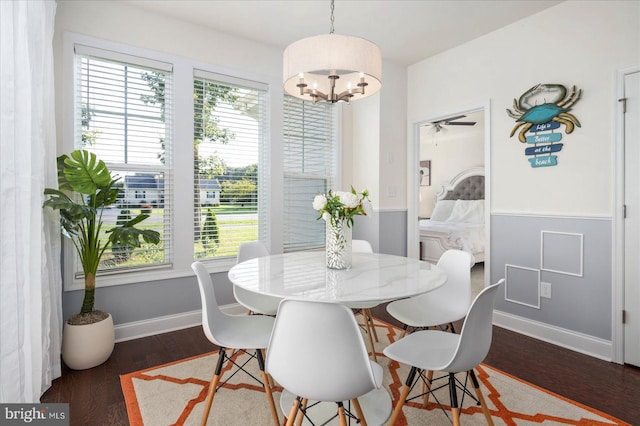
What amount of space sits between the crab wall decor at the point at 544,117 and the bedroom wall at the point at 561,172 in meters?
0.05

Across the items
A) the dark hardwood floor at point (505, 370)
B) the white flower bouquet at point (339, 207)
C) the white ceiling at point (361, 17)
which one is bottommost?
the dark hardwood floor at point (505, 370)

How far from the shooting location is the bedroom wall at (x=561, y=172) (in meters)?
2.58

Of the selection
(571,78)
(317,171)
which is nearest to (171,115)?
(317,171)

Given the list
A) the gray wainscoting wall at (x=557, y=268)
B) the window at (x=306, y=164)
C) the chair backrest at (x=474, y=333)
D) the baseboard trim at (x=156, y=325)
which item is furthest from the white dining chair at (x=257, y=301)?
the gray wainscoting wall at (x=557, y=268)

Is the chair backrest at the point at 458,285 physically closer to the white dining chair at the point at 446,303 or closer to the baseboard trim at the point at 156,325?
the white dining chair at the point at 446,303

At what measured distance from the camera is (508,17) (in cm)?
305

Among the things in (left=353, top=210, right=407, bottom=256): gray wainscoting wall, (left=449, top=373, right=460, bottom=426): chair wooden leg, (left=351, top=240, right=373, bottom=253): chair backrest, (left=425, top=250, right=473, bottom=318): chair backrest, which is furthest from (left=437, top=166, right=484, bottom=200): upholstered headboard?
(left=449, top=373, right=460, bottom=426): chair wooden leg

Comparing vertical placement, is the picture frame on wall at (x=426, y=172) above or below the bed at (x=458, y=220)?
above

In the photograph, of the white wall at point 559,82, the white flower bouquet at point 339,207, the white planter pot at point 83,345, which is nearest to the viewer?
the white flower bouquet at point 339,207

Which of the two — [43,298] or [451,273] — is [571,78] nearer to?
[451,273]

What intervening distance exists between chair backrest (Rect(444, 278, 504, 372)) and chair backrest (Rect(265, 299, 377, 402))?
0.40 m

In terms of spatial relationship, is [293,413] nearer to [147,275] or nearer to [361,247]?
[361,247]

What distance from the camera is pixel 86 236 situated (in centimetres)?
249

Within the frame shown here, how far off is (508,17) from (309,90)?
2170 millimetres
